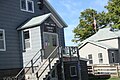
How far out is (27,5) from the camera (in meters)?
27.3

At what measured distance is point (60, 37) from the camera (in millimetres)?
28531

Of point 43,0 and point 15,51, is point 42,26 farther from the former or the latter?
point 43,0

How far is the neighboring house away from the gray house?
16.4 meters

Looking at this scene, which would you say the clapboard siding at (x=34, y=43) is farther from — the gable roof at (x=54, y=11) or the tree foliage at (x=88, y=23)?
the tree foliage at (x=88, y=23)

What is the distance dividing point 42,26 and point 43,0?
17.9ft

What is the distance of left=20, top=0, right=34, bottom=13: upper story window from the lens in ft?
88.0

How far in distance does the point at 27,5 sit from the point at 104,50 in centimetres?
1785

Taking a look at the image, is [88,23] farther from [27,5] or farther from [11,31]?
[11,31]

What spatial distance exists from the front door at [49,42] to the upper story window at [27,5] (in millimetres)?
3377

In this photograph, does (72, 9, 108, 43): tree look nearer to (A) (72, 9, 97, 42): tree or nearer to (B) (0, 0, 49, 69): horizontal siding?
(A) (72, 9, 97, 42): tree

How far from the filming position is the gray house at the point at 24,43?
23703mm

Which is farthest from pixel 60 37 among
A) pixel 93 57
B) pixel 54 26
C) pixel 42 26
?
pixel 93 57

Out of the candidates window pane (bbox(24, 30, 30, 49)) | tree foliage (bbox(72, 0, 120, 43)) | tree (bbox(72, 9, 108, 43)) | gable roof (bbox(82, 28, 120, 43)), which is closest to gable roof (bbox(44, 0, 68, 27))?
window pane (bbox(24, 30, 30, 49))

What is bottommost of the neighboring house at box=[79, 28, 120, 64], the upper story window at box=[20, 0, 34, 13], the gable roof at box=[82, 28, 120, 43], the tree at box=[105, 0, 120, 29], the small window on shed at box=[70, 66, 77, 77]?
the small window on shed at box=[70, 66, 77, 77]
